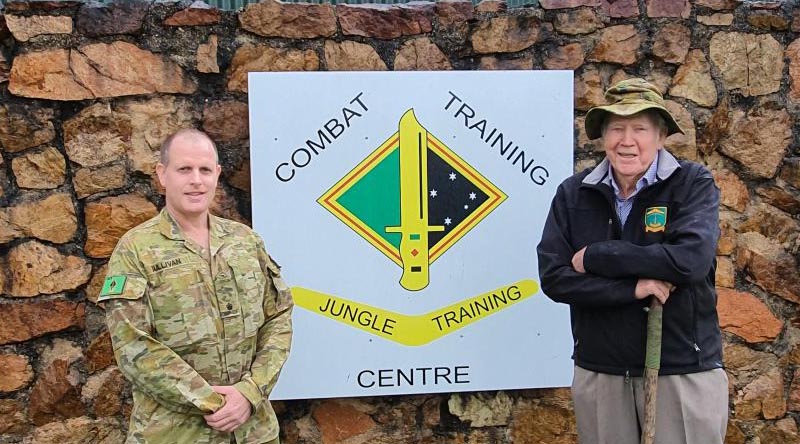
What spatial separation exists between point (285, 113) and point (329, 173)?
0.30 metres

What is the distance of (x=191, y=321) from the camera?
8.00ft

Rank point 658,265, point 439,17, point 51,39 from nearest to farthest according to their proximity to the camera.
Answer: point 658,265 → point 51,39 → point 439,17

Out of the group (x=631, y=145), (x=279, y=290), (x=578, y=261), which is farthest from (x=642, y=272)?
(x=279, y=290)

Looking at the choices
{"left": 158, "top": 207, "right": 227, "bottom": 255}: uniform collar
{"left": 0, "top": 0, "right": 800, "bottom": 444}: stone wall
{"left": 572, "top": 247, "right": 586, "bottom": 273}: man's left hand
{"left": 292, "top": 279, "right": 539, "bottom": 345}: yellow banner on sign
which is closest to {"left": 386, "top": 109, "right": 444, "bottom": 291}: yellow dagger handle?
{"left": 292, "top": 279, "right": 539, "bottom": 345}: yellow banner on sign

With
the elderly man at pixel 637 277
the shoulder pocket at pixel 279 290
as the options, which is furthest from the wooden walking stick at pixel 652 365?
the shoulder pocket at pixel 279 290

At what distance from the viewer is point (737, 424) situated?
12.4 feet

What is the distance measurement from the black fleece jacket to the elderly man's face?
5cm

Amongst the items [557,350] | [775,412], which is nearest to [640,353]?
[557,350]

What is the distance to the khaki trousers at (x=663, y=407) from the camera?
8.55ft

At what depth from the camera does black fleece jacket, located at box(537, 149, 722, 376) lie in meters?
2.57

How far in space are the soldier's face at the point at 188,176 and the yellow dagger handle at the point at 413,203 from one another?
3.65 feet

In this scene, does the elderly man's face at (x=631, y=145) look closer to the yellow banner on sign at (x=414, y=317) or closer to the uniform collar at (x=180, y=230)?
the yellow banner on sign at (x=414, y=317)

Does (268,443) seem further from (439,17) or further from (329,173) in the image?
(439,17)

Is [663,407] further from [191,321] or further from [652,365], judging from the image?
[191,321]
